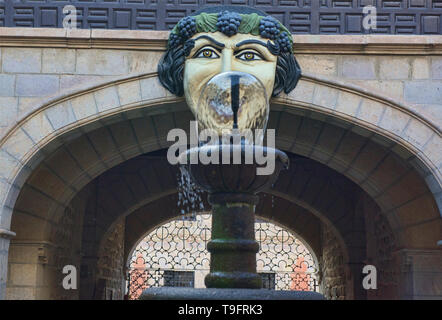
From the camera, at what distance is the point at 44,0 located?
25.5ft

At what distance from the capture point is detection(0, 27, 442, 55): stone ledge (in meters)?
7.50

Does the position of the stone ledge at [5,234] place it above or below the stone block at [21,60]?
below

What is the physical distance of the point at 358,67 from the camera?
7.55m

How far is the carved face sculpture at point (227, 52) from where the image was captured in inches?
288

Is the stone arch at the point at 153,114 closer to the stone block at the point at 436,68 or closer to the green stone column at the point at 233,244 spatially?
the stone block at the point at 436,68

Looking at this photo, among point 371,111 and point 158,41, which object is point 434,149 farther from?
point 158,41

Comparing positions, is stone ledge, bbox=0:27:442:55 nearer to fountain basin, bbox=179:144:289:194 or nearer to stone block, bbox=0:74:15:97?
stone block, bbox=0:74:15:97

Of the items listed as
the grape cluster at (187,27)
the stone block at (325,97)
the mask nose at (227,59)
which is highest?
the grape cluster at (187,27)

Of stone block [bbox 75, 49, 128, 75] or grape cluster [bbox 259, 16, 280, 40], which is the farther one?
stone block [bbox 75, 49, 128, 75]

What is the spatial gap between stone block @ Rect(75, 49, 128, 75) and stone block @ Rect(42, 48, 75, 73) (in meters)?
0.07

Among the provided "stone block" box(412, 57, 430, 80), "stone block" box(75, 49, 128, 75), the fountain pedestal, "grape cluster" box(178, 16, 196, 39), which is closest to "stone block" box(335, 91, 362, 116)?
"stone block" box(412, 57, 430, 80)

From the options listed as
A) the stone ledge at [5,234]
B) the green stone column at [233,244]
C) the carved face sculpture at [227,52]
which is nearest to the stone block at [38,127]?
the stone ledge at [5,234]

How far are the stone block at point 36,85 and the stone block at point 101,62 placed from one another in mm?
277
